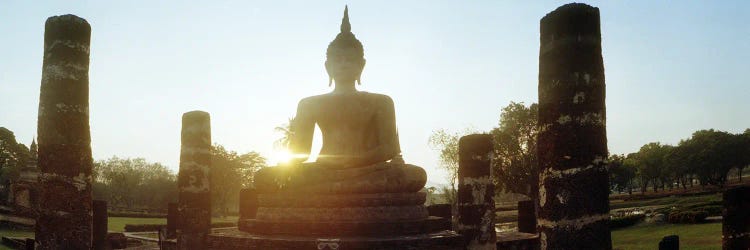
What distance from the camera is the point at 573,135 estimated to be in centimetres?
522

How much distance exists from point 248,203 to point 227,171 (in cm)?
4976

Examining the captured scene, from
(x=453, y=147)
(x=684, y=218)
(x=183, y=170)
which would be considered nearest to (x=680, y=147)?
(x=453, y=147)

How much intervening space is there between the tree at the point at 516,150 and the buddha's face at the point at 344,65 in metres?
35.7

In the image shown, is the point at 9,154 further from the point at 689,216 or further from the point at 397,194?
the point at 397,194

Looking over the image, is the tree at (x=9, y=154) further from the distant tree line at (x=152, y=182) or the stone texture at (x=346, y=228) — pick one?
the stone texture at (x=346, y=228)

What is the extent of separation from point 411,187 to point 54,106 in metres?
5.69

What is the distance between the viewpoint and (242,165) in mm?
63438

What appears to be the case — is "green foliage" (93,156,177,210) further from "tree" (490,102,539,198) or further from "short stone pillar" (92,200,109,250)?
"short stone pillar" (92,200,109,250)

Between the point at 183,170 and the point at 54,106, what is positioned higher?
the point at 54,106

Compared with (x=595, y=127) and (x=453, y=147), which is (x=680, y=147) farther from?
(x=595, y=127)

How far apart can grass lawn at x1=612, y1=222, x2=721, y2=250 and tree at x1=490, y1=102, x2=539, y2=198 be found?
15.6m

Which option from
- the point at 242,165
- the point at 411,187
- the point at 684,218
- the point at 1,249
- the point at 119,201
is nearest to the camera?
the point at 411,187

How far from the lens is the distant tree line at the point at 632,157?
44.2m

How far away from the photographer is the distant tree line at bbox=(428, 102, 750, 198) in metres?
44.2
